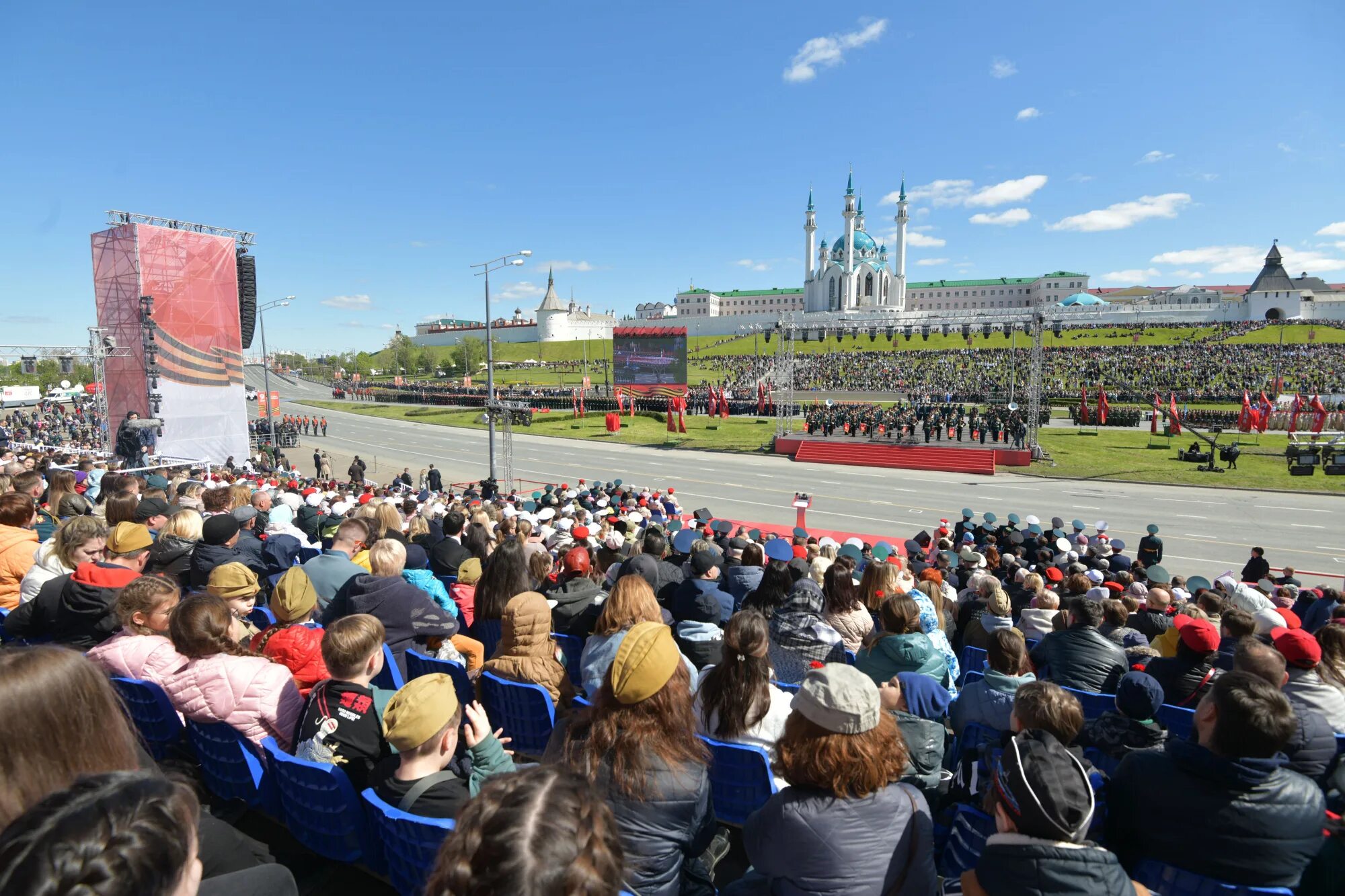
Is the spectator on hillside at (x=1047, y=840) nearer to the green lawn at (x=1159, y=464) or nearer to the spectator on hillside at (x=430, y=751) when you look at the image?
the spectator on hillside at (x=430, y=751)

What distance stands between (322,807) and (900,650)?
3.40 m

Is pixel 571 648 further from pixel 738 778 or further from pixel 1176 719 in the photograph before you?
pixel 1176 719

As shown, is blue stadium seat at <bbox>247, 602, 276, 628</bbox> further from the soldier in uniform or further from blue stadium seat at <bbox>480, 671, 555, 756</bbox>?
the soldier in uniform

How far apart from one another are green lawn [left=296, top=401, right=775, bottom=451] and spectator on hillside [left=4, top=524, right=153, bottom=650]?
3424 centimetres

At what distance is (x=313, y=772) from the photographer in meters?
3.30

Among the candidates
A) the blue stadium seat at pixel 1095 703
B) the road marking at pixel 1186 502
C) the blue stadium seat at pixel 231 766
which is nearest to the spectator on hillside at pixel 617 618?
the blue stadium seat at pixel 231 766


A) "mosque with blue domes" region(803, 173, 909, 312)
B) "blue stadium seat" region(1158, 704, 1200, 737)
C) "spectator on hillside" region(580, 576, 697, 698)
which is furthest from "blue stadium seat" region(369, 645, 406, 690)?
"mosque with blue domes" region(803, 173, 909, 312)

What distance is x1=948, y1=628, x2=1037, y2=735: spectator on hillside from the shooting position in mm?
4016

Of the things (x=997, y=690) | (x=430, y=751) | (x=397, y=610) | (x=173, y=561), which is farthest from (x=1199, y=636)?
(x=173, y=561)

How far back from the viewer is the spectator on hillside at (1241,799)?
2814mm

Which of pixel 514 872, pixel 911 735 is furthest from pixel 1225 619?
pixel 514 872

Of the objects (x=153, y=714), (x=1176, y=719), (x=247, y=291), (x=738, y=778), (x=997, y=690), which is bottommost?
(x=1176, y=719)

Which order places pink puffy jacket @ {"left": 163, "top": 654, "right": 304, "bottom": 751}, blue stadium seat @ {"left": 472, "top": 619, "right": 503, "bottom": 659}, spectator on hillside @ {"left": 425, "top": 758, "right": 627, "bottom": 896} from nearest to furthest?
spectator on hillside @ {"left": 425, "top": 758, "right": 627, "bottom": 896} < pink puffy jacket @ {"left": 163, "top": 654, "right": 304, "bottom": 751} < blue stadium seat @ {"left": 472, "top": 619, "right": 503, "bottom": 659}

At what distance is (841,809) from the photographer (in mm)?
2574
